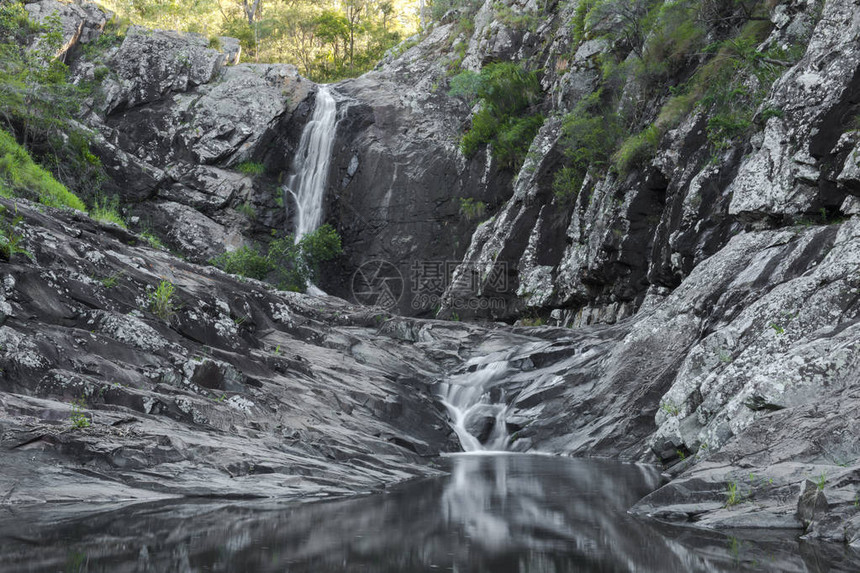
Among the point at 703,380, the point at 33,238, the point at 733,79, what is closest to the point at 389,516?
the point at 703,380

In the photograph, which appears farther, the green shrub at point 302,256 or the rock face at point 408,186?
the rock face at point 408,186

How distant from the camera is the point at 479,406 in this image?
52.9ft

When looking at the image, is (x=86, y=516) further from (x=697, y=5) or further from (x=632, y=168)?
(x=697, y=5)

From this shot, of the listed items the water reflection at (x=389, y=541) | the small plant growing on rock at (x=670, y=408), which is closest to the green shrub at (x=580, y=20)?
the small plant growing on rock at (x=670, y=408)

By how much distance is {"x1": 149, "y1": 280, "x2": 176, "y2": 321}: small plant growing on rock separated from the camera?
40.0ft

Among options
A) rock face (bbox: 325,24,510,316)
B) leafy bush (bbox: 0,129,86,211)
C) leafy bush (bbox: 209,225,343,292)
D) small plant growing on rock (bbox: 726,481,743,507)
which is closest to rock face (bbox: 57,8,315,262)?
leafy bush (bbox: 209,225,343,292)

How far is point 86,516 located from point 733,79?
17.3m

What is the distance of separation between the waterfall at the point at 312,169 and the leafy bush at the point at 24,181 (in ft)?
39.7

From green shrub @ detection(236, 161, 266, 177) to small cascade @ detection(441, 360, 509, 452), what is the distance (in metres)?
18.7

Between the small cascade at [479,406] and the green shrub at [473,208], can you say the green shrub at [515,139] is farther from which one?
the small cascade at [479,406]

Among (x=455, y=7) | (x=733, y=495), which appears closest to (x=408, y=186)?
(x=455, y=7)

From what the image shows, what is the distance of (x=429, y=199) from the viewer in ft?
102

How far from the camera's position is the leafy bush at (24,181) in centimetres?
1664

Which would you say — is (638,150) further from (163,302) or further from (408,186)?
(408,186)
